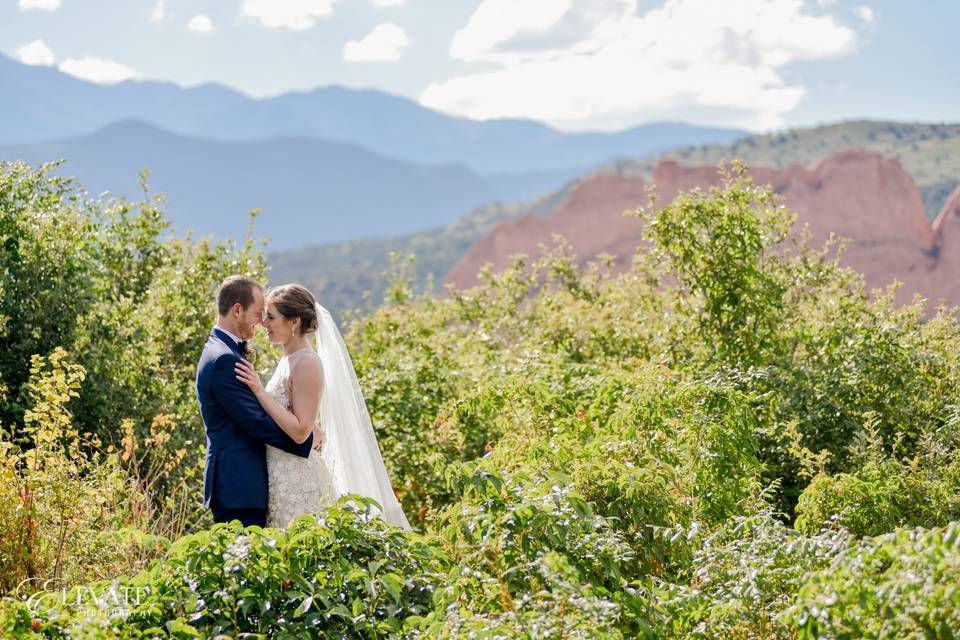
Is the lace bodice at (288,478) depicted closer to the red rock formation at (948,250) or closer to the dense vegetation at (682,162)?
the dense vegetation at (682,162)

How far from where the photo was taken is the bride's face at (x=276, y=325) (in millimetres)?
4578

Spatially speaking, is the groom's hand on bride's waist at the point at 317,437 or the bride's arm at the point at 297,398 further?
the groom's hand on bride's waist at the point at 317,437

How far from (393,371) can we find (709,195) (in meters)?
3.21

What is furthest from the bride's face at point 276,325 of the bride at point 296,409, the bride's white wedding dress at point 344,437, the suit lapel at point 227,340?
the bride's white wedding dress at point 344,437

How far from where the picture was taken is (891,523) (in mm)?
4402

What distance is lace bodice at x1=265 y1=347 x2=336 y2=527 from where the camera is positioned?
453 cm

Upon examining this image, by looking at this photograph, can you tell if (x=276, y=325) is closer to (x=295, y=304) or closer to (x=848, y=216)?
(x=295, y=304)

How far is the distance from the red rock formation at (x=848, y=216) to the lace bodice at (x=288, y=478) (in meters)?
47.3

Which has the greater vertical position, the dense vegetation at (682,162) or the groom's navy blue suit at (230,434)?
the dense vegetation at (682,162)

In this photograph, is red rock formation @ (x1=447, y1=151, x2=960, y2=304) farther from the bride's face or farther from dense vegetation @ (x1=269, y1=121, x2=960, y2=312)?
the bride's face

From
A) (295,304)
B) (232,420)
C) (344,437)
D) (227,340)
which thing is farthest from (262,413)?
(344,437)

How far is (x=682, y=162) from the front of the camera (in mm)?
75188

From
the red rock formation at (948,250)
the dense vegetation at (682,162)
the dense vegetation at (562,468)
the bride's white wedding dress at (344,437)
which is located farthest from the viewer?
the dense vegetation at (682,162)

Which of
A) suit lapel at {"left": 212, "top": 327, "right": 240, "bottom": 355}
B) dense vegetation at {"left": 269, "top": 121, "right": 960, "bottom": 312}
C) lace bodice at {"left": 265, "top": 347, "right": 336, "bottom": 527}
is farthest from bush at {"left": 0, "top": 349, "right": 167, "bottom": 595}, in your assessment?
dense vegetation at {"left": 269, "top": 121, "right": 960, "bottom": 312}
